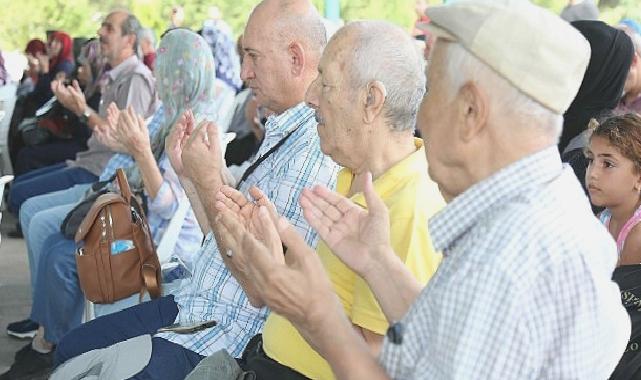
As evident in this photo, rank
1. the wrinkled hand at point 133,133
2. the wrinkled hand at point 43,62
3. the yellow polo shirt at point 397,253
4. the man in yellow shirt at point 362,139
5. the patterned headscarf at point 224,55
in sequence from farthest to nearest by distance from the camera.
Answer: the wrinkled hand at point 43,62 < the patterned headscarf at point 224,55 < the wrinkled hand at point 133,133 < the man in yellow shirt at point 362,139 < the yellow polo shirt at point 397,253

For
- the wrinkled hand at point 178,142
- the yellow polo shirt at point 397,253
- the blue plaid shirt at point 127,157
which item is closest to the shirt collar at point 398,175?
the yellow polo shirt at point 397,253

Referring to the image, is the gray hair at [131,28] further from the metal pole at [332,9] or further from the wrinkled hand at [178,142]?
the metal pole at [332,9]

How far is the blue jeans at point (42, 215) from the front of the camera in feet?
13.8

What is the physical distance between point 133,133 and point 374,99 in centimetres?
156

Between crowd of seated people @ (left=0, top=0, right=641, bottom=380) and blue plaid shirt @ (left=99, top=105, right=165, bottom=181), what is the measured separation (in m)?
0.27

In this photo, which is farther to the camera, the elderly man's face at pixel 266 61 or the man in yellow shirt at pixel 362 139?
the elderly man's face at pixel 266 61

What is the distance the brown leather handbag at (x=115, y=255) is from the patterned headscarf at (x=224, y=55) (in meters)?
2.62

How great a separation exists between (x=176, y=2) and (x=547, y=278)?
8108mm

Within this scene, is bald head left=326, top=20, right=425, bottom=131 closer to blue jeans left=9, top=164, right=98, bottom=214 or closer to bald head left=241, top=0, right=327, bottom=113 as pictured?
bald head left=241, top=0, right=327, bottom=113

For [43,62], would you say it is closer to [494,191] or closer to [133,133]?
[133,133]

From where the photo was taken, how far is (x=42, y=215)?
4266 millimetres

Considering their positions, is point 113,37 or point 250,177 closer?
point 250,177

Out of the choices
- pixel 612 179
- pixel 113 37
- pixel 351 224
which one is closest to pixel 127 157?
pixel 113 37

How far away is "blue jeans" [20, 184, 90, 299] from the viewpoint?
4.21 m
